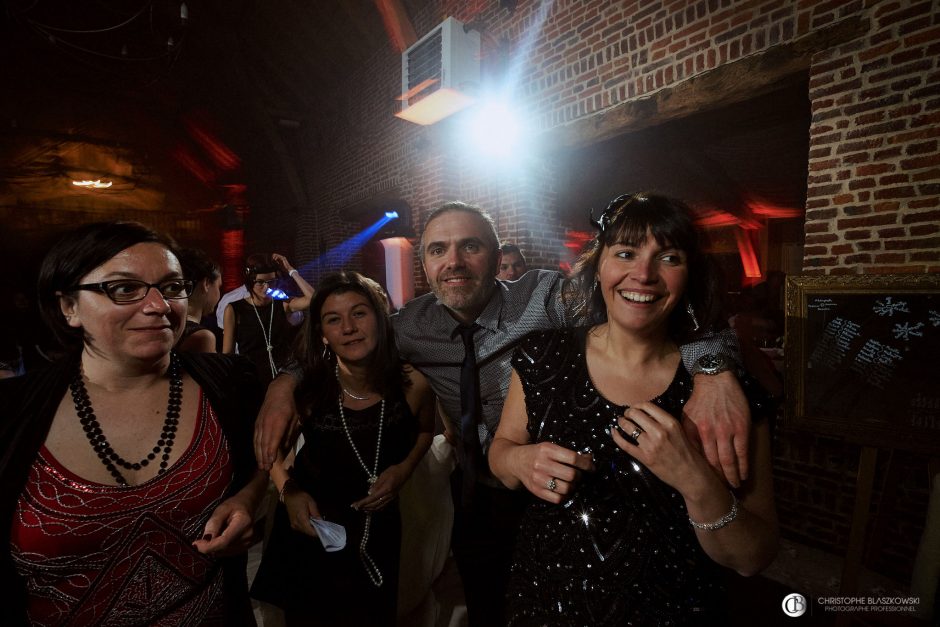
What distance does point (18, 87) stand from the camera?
11188mm

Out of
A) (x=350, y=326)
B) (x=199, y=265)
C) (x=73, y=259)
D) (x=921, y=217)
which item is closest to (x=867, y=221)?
(x=921, y=217)

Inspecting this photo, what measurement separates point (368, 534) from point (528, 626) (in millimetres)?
925

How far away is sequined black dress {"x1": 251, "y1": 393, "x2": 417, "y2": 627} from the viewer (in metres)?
1.92

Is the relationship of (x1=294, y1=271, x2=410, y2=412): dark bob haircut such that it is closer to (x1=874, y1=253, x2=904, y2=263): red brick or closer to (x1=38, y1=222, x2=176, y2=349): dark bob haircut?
(x1=38, y1=222, x2=176, y2=349): dark bob haircut

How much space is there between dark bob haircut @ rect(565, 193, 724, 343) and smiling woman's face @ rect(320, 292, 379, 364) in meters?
1.05

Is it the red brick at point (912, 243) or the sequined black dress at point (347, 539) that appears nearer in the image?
the sequined black dress at point (347, 539)

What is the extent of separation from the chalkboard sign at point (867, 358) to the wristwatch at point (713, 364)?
2095mm

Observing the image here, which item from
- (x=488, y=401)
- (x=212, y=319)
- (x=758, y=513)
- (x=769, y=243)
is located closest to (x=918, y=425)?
(x=758, y=513)

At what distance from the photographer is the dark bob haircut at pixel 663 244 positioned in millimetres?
1352

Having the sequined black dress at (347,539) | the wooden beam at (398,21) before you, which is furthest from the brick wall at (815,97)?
the sequined black dress at (347,539)

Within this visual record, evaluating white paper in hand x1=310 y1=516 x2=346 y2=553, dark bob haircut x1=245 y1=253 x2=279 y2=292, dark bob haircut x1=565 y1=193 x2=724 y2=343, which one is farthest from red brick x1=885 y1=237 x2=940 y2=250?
dark bob haircut x1=245 y1=253 x2=279 y2=292

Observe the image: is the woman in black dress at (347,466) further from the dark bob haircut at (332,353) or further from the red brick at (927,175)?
the red brick at (927,175)

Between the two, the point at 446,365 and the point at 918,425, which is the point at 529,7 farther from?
the point at 918,425

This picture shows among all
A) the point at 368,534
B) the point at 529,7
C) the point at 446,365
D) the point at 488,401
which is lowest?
the point at 368,534
